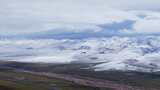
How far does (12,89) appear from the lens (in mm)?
199250

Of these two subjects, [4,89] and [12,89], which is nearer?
[4,89]

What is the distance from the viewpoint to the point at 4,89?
187 m

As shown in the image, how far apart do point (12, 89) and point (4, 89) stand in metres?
12.8
